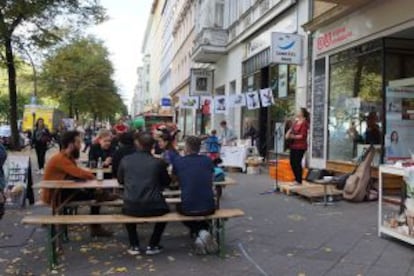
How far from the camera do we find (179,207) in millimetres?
6879

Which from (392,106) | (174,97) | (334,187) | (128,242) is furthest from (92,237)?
(174,97)

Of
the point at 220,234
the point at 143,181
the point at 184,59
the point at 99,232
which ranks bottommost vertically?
the point at 99,232

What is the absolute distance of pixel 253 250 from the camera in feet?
23.4

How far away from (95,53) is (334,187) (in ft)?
143

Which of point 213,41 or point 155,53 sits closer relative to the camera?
point 213,41

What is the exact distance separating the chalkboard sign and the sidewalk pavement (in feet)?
16.6

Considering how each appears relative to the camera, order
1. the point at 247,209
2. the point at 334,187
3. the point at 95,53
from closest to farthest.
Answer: the point at 247,209 → the point at 334,187 → the point at 95,53

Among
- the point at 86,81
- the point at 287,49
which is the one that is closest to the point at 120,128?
the point at 287,49

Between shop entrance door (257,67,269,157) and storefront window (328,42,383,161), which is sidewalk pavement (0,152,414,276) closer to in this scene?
storefront window (328,42,383,161)

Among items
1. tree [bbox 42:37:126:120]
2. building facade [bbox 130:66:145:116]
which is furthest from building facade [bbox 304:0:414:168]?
building facade [bbox 130:66:145:116]

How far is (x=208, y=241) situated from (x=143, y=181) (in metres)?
1.08

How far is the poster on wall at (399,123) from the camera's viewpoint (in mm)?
11836

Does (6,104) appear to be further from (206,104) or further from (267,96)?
(267,96)

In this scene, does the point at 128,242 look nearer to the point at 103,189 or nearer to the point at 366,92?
the point at 103,189
